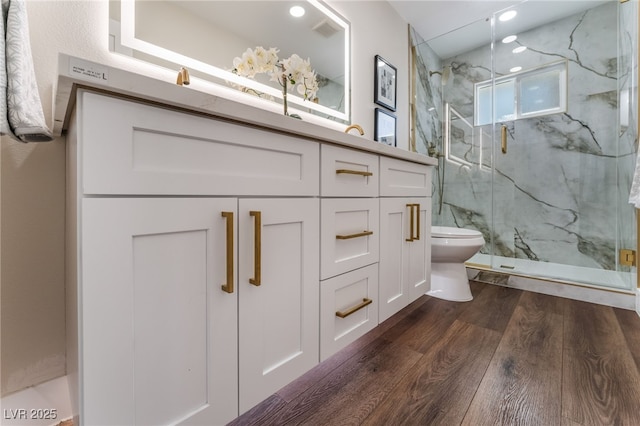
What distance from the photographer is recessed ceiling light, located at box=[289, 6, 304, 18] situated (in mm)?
1485

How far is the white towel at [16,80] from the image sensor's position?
55 cm

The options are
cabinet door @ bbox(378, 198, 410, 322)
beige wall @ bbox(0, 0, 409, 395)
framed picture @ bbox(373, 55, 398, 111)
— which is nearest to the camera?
beige wall @ bbox(0, 0, 409, 395)

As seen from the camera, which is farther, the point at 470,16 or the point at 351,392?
the point at 470,16

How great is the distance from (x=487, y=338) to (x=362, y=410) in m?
0.81

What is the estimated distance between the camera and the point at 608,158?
7.41 feet

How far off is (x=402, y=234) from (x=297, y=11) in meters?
1.30

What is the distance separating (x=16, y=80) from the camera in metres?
0.56

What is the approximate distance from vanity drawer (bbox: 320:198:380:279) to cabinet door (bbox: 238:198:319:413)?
0.15 feet

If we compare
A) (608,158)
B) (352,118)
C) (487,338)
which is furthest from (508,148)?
(487,338)

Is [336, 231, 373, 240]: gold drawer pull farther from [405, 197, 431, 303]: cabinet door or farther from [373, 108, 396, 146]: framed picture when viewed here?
[373, 108, 396, 146]: framed picture

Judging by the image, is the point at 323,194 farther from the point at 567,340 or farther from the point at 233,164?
the point at 567,340

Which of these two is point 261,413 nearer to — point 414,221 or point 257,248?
point 257,248

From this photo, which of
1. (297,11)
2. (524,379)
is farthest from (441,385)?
(297,11)

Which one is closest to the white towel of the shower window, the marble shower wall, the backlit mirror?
the backlit mirror
